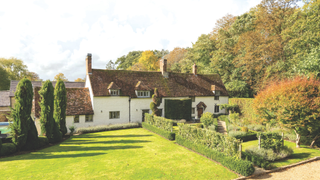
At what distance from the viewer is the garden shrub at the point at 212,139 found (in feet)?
38.4

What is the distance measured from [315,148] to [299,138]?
1.67m

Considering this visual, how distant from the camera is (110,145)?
16.8 meters

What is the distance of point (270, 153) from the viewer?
13008mm

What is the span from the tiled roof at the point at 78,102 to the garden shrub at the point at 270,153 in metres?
20.7

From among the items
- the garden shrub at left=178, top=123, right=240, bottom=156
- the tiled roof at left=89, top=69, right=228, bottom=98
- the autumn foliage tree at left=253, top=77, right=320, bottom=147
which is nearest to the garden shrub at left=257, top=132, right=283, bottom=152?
the autumn foliage tree at left=253, top=77, right=320, bottom=147

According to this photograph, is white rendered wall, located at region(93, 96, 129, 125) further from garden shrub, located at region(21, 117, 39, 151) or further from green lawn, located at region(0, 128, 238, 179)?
garden shrub, located at region(21, 117, 39, 151)

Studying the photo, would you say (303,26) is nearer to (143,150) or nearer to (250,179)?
(250,179)

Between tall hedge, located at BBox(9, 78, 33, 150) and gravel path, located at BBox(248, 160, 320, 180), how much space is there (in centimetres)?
1902

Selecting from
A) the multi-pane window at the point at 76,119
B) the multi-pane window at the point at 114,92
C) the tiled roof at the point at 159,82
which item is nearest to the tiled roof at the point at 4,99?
the multi-pane window at the point at 76,119

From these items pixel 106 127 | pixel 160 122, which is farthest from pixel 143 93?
pixel 106 127

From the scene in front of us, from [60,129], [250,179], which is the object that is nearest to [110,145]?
[60,129]

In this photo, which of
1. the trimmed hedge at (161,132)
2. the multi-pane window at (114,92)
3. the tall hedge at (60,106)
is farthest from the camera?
the multi-pane window at (114,92)

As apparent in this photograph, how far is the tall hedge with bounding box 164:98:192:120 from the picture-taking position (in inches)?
1125

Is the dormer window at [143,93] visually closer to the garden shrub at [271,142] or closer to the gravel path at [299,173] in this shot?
the garden shrub at [271,142]
